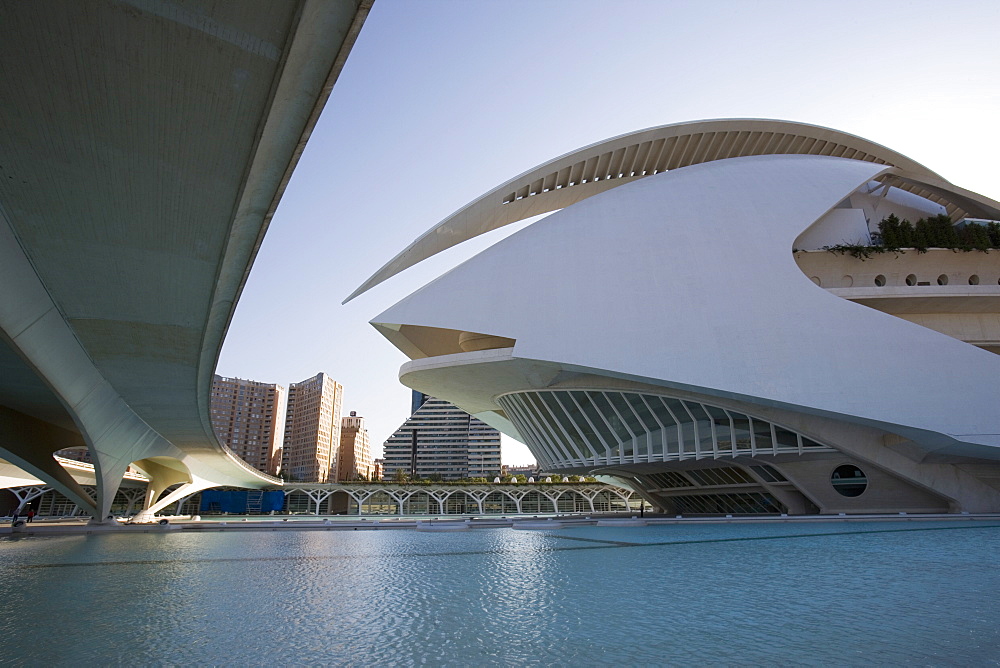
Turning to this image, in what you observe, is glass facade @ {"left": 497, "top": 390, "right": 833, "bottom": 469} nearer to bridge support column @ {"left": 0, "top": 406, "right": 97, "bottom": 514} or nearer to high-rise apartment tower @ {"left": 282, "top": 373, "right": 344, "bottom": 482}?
bridge support column @ {"left": 0, "top": 406, "right": 97, "bottom": 514}

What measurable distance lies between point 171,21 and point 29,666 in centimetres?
395

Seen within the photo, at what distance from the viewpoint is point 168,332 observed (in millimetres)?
9008

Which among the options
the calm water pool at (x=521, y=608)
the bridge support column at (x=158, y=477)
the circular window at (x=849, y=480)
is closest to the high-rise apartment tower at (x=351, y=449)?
the bridge support column at (x=158, y=477)

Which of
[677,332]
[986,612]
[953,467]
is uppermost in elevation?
[677,332]

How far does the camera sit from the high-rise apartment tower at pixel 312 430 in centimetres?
10831

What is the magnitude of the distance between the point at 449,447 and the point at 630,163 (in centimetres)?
7693

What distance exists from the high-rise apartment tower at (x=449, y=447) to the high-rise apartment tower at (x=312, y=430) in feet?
61.1

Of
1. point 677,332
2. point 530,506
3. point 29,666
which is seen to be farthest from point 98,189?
point 530,506

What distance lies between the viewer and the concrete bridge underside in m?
3.50

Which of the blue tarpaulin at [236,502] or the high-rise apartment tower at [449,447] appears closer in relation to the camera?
the blue tarpaulin at [236,502]

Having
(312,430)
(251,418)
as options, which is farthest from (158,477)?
(312,430)

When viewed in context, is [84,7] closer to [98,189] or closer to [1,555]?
[98,189]

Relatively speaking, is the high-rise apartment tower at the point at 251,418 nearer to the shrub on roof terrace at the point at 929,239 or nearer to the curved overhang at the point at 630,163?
the curved overhang at the point at 630,163

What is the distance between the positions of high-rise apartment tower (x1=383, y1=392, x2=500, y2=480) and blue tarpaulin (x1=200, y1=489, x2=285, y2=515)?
140 feet
